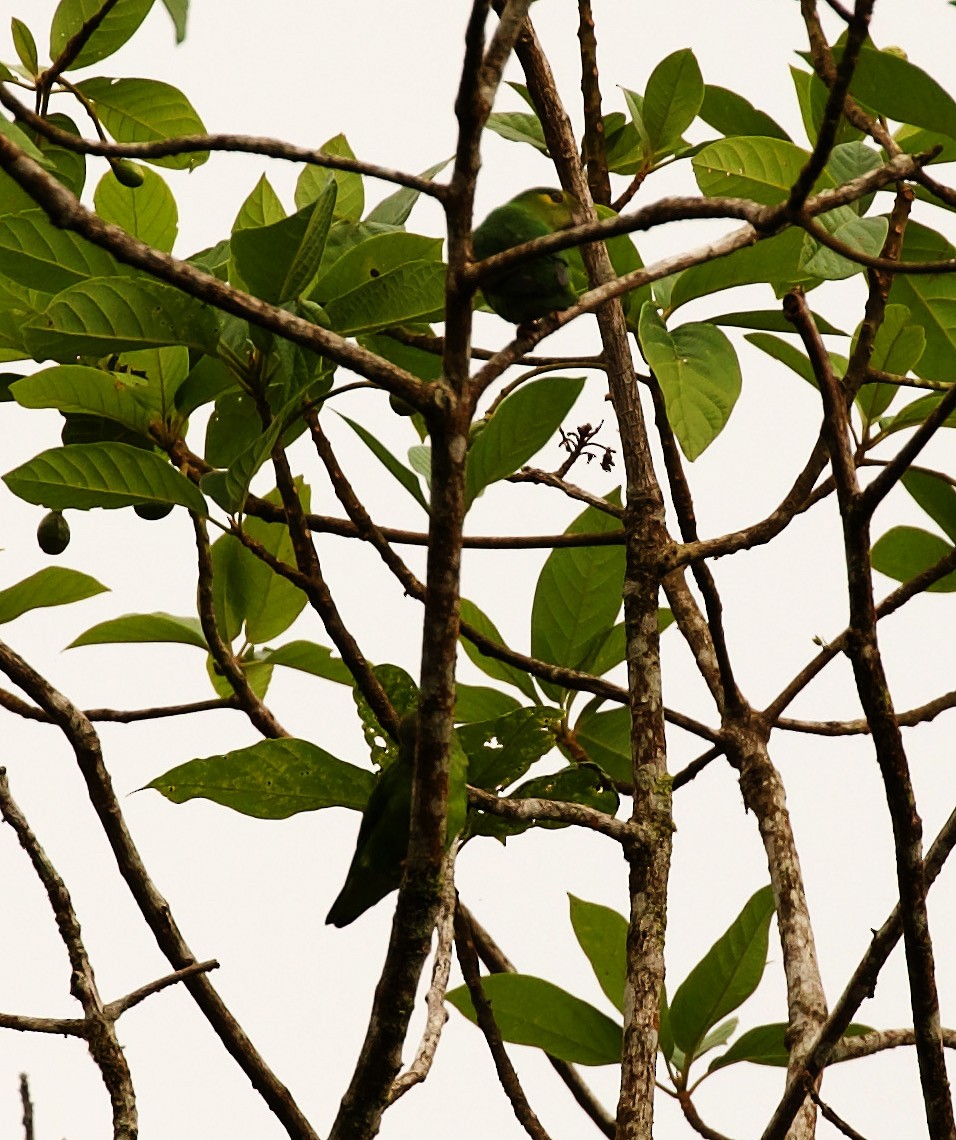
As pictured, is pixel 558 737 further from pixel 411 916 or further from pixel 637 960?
pixel 411 916

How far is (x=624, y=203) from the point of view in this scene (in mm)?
1651

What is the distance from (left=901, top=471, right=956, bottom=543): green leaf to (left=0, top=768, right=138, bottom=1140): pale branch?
3.29 ft

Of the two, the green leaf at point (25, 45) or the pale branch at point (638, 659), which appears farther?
the green leaf at point (25, 45)

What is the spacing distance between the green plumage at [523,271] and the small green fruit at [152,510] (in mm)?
497

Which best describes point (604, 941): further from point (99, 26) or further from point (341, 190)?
point (99, 26)

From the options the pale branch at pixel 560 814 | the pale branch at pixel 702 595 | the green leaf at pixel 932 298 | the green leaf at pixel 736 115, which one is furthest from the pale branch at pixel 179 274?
the green leaf at pixel 736 115

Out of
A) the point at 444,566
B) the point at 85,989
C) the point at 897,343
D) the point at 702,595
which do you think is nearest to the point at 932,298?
the point at 897,343

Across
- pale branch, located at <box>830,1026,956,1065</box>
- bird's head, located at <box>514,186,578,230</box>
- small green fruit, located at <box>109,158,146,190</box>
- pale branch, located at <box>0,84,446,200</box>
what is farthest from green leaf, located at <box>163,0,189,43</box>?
pale branch, located at <box>830,1026,956,1065</box>

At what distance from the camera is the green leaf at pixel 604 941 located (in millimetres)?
1691

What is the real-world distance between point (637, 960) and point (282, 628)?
74 centimetres

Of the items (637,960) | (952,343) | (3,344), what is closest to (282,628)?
(3,344)

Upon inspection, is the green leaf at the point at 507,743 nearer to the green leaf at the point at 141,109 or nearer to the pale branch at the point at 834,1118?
the pale branch at the point at 834,1118

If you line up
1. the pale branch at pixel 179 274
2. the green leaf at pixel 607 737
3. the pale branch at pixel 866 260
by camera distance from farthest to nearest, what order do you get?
the green leaf at pixel 607 737
the pale branch at pixel 866 260
the pale branch at pixel 179 274

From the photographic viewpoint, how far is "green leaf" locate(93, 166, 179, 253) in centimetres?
145
